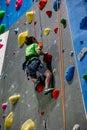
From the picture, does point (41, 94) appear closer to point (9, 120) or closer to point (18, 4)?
point (9, 120)

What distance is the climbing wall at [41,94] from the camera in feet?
10.2

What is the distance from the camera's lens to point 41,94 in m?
3.52

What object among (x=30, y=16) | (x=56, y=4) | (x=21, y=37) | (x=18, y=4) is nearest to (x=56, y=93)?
(x=56, y=4)

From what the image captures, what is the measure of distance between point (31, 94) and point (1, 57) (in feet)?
3.19

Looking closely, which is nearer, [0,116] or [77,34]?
Answer: [77,34]

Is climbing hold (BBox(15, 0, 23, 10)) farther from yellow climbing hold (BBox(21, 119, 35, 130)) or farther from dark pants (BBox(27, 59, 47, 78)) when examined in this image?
yellow climbing hold (BBox(21, 119, 35, 130))

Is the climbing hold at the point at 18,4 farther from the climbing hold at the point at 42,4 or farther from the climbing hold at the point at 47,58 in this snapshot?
the climbing hold at the point at 47,58

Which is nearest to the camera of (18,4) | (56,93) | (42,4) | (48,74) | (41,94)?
(56,93)

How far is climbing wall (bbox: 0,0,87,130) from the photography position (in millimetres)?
3098

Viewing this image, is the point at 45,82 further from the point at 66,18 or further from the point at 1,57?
the point at 1,57

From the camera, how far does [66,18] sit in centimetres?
351

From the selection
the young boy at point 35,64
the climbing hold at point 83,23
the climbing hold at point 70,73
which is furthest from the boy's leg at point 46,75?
the climbing hold at point 83,23

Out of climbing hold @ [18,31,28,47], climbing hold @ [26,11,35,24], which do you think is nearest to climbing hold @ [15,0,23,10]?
climbing hold @ [26,11,35,24]

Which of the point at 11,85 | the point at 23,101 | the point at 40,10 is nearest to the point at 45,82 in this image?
the point at 23,101
